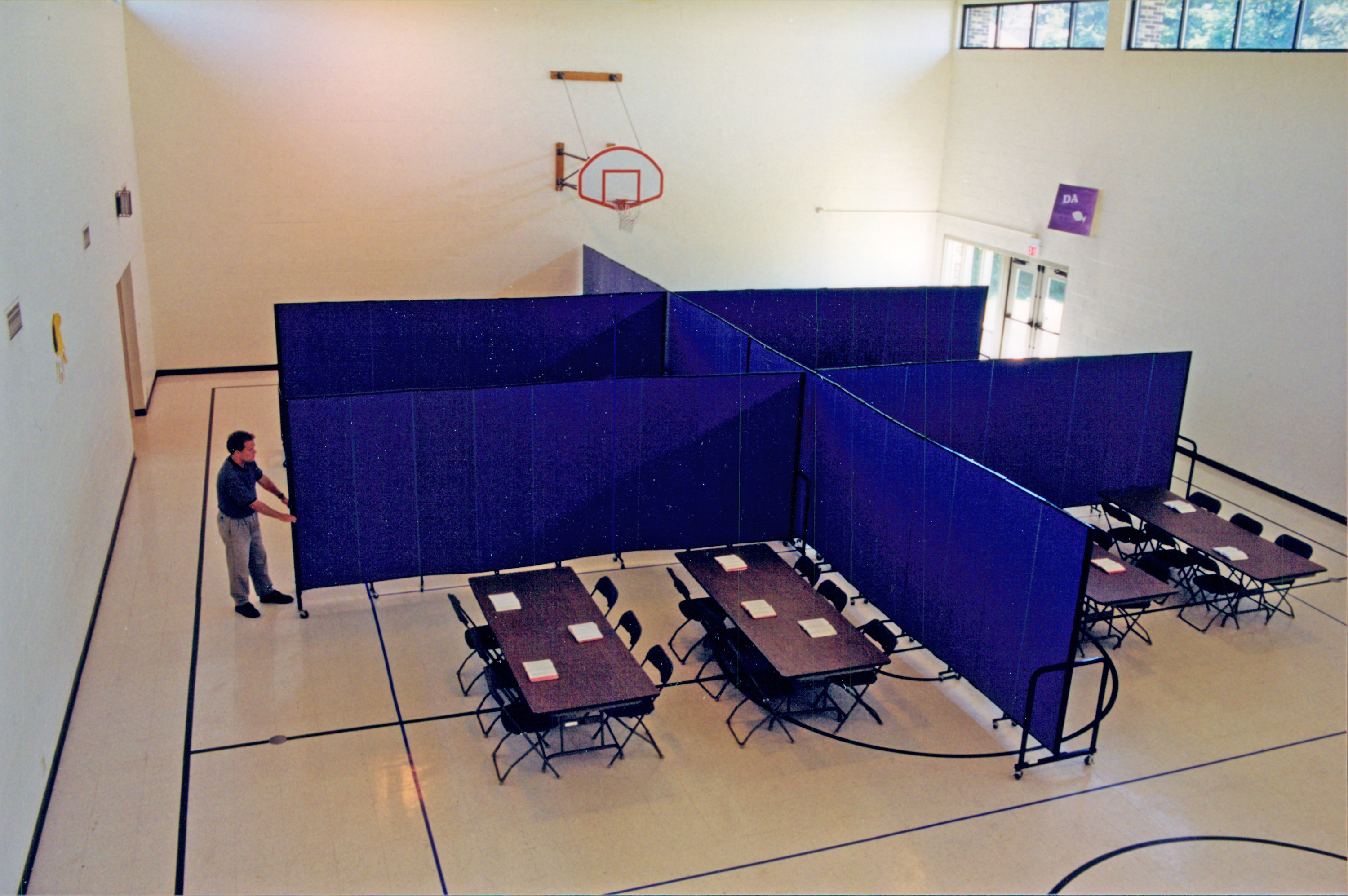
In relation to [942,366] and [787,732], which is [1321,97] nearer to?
[942,366]

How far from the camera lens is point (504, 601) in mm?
7160

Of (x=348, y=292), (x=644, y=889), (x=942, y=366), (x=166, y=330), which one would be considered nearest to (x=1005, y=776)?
(x=644, y=889)

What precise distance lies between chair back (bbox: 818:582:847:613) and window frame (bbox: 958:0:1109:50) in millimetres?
9145

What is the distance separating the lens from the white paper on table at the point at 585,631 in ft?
22.1

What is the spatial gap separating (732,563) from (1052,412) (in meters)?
3.68

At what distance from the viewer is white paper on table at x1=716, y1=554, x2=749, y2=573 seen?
780 centimetres

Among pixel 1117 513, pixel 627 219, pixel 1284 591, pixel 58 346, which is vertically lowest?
pixel 1284 591

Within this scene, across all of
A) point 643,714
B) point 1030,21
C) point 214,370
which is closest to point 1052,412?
point 643,714

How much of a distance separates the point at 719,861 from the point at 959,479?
118 inches

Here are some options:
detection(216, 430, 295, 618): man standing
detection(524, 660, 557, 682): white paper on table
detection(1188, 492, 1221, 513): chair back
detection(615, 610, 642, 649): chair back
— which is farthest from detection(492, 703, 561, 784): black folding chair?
detection(1188, 492, 1221, 513): chair back

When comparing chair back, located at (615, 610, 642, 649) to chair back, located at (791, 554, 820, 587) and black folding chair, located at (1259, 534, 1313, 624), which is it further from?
black folding chair, located at (1259, 534, 1313, 624)

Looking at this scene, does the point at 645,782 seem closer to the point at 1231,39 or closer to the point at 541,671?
the point at 541,671

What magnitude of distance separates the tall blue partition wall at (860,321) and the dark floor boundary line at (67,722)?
21.1 ft

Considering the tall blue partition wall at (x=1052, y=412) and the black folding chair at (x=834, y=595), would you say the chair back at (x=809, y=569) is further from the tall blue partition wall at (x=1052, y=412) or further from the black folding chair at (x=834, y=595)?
the tall blue partition wall at (x=1052, y=412)
